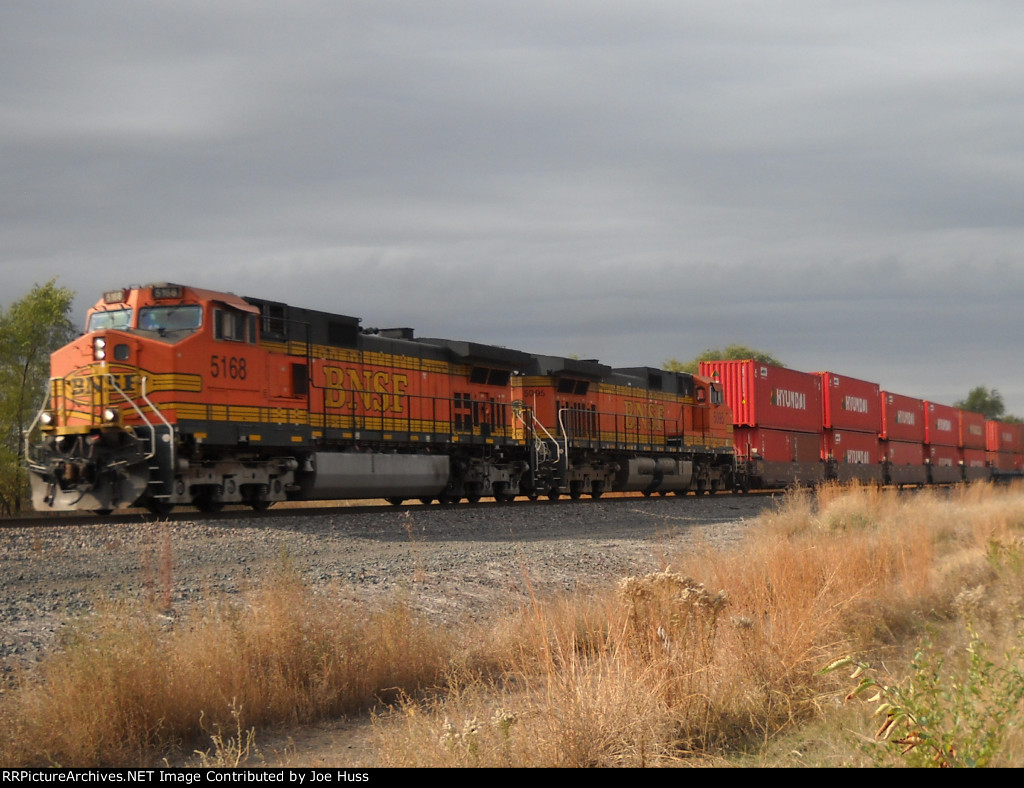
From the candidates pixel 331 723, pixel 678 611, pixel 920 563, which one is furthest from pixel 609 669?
pixel 920 563

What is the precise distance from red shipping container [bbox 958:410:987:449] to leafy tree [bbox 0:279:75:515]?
46.5 m

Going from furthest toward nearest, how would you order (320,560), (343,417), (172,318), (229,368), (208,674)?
1. (343,417)
2. (229,368)
3. (172,318)
4. (320,560)
5. (208,674)

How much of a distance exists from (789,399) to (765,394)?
207 cm

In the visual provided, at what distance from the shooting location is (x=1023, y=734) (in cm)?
475

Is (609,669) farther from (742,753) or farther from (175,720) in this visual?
(175,720)

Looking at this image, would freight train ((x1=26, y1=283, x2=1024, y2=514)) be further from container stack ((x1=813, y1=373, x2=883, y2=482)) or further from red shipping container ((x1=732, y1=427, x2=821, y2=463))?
container stack ((x1=813, y1=373, x2=883, y2=482))

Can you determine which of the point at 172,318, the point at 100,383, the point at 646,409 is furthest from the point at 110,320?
the point at 646,409

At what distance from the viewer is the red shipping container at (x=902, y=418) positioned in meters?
44.5

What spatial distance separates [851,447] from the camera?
Result: 41.0 m

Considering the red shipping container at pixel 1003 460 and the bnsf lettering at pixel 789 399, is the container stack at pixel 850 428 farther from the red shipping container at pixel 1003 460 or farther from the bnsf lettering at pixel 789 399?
the red shipping container at pixel 1003 460

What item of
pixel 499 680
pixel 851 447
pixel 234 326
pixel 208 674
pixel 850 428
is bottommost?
pixel 499 680

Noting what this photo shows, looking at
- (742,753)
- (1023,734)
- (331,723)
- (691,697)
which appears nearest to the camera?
(1023,734)

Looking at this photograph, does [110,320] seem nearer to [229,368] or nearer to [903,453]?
[229,368]
